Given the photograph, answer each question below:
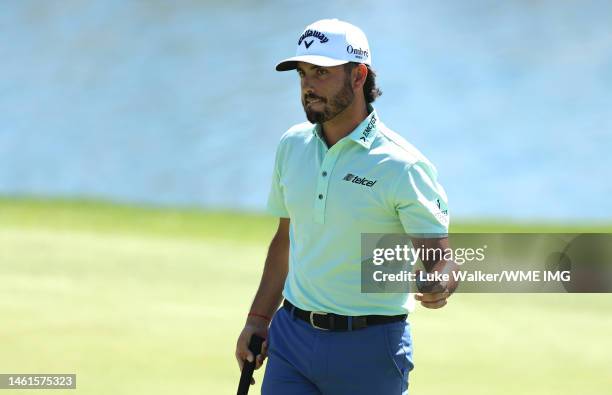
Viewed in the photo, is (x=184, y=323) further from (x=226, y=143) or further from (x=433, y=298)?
(x=226, y=143)

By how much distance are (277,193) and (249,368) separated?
0.68m

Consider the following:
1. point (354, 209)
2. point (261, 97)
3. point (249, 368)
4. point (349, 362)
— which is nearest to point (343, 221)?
point (354, 209)

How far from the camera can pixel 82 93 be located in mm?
23250

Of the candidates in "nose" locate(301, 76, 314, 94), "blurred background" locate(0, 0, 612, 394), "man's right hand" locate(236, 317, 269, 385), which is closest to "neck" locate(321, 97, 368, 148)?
"nose" locate(301, 76, 314, 94)

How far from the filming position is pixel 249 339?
452cm

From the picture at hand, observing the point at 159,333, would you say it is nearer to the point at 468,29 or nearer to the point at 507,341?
the point at 507,341

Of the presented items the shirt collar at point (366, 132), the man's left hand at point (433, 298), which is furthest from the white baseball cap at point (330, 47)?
the man's left hand at point (433, 298)

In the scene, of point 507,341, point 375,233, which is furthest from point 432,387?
point 375,233

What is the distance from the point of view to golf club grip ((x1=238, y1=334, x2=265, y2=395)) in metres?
4.44

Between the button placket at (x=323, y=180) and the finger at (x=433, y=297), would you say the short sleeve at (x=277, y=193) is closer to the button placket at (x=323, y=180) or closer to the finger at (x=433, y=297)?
the button placket at (x=323, y=180)

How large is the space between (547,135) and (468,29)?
11.1 ft

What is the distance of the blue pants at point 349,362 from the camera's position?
13.5 feet

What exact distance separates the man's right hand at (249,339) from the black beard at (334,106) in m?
0.88

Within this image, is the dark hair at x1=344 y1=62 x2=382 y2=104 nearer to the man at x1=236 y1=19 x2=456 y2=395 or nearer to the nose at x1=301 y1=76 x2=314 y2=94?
the man at x1=236 y1=19 x2=456 y2=395
